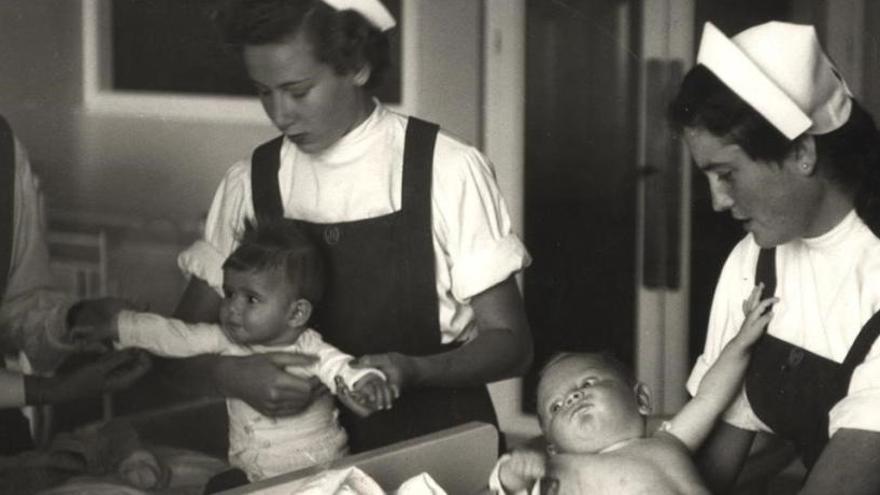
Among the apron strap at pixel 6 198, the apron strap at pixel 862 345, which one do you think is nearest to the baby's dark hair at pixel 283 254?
the apron strap at pixel 6 198

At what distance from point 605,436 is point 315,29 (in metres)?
0.50

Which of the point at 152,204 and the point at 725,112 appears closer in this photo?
the point at 725,112

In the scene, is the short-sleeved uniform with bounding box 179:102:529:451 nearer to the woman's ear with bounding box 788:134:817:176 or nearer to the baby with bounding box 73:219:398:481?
the baby with bounding box 73:219:398:481

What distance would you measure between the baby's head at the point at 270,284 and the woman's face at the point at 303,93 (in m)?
0.10

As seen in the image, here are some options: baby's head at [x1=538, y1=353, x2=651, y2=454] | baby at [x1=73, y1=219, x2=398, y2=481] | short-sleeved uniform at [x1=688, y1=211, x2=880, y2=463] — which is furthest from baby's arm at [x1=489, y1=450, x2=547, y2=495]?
short-sleeved uniform at [x1=688, y1=211, x2=880, y2=463]

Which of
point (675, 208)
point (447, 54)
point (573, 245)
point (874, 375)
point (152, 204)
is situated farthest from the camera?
point (675, 208)

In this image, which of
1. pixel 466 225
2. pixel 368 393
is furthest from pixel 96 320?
pixel 466 225

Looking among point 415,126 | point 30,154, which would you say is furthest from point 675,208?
point 30,154

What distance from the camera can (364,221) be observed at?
1.39m

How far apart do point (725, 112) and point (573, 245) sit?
1.74ft

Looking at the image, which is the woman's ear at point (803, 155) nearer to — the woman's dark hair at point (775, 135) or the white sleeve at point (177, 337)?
the woman's dark hair at point (775, 135)

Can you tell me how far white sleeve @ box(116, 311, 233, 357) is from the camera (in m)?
1.35

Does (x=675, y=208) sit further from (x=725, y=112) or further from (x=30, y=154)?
(x=30, y=154)

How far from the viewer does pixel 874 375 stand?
1236 mm
